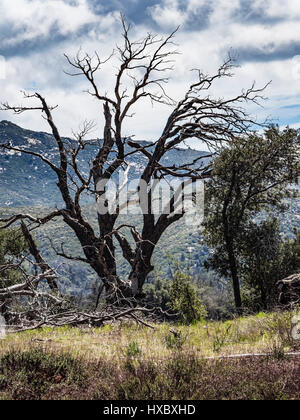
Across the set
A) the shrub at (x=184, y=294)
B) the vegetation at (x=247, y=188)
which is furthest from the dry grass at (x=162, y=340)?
the vegetation at (x=247, y=188)

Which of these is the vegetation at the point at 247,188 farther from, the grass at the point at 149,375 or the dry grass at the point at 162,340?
the grass at the point at 149,375

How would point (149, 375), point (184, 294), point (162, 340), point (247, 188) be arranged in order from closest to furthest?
point (149, 375), point (162, 340), point (184, 294), point (247, 188)

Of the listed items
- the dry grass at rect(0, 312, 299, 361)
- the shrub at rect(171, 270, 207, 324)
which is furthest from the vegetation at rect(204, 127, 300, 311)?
the dry grass at rect(0, 312, 299, 361)

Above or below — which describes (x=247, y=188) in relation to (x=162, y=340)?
above

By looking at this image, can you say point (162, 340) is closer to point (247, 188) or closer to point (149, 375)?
point (149, 375)

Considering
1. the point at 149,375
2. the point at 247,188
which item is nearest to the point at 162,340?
the point at 149,375

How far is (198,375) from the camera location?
18.5 ft

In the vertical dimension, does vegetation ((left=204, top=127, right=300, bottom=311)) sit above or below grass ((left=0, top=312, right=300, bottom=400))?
above

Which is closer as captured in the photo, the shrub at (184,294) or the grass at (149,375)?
the grass at (149,375)

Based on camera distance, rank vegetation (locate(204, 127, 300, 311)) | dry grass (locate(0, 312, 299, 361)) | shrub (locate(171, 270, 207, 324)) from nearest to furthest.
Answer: dry grass (locate(0, 312, 299, 361)) → shrub (locate(171, 270, 207, 324)) → vegetation (locate(204, 127, 300, 311))

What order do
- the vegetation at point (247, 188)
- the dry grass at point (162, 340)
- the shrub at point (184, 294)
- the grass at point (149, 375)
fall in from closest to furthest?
the grass at point (149, 375) < the dry grass at point (162, 340) < the shrub at point (184, 294) < the vegetation at point (247, 188)

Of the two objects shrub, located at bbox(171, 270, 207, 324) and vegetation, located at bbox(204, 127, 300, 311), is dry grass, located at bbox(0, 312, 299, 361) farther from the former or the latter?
vegetation, located at bbox(204, 127, 300, 311)
